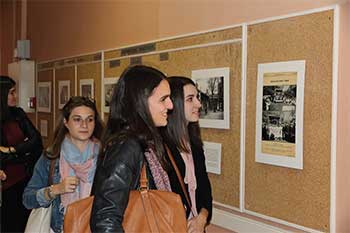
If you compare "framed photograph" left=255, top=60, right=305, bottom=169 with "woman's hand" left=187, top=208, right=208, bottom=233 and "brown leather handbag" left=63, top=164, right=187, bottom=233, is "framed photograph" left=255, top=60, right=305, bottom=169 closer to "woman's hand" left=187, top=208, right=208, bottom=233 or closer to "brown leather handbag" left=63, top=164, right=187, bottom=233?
"woman's hand" left=187, top=208, right=208, bottom=233

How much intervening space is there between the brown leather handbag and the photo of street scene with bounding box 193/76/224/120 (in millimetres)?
1020

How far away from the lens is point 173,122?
Answer: 1.92m

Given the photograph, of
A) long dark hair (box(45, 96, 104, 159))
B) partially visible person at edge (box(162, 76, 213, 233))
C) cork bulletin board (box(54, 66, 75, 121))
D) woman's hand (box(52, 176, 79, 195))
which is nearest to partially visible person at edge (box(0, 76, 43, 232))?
cork bulletin board (box(54, 66, 75, 121))

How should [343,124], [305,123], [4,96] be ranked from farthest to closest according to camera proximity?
[4,96]
[305,123]
[343,124]

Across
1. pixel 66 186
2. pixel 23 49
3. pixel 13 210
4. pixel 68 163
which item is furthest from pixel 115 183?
pixel 23 49

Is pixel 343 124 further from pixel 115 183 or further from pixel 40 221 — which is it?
pixel 40 221

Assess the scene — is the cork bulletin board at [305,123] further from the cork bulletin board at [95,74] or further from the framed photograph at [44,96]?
the framed photograph at [44,96]

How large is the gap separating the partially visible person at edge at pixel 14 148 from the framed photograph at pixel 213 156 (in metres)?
1.41

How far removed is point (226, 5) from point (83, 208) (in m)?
1.44

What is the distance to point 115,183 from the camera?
127 centimetres

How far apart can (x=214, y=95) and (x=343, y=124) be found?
31.3 inches

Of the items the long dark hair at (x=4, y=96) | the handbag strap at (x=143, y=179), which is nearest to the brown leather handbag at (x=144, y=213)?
the handbag strap at (x=143, y=179)

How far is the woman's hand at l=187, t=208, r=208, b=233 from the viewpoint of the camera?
1881 mm

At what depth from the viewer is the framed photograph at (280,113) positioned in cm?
186
